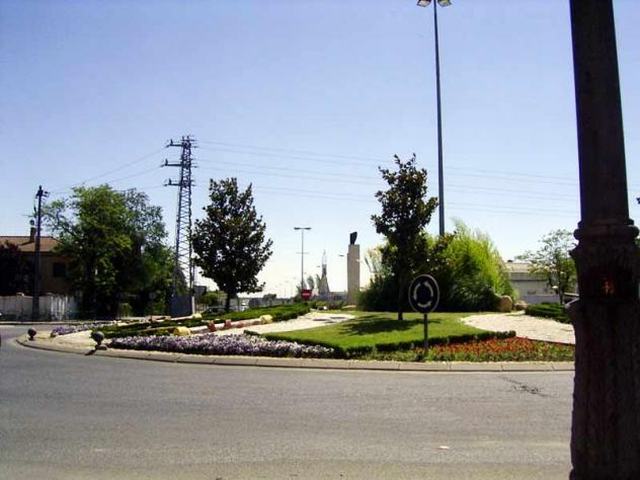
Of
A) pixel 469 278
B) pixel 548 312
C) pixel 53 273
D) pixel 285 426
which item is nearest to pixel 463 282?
pixel 469 278

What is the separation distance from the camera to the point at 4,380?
38.3ft

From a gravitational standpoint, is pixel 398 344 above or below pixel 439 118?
below

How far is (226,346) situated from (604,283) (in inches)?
536

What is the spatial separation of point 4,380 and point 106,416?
14.6 ft

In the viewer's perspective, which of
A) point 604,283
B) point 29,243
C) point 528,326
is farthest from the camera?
point 29,243

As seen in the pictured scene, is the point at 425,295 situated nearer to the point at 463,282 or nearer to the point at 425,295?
the point at 425,295

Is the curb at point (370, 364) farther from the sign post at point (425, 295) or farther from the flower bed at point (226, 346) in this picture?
the sign post at point (425, 295)

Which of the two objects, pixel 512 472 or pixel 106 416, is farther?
pixel 106 416

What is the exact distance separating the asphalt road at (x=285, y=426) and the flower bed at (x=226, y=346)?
9.46ft

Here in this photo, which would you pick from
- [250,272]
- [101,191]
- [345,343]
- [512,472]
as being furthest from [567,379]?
[101,191]

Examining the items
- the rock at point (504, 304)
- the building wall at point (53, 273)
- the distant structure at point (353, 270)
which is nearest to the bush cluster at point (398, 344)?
the rock at point (504, 304)

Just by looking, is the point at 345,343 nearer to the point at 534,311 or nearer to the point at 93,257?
the point at 534,311

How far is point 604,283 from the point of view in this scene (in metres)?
3.29

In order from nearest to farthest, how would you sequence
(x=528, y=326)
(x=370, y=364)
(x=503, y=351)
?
(x=370, y=364) → (x=503, y=351) → (x=528, y=326)
